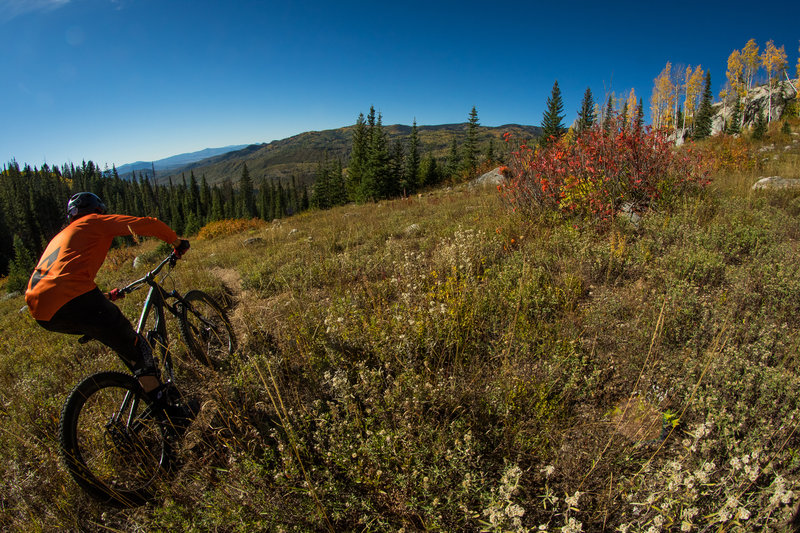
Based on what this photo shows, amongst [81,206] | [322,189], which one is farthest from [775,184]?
[322,189]

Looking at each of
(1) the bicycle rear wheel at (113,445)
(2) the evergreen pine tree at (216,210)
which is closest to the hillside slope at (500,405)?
(1) the bicycle rear wheel at (113,445)

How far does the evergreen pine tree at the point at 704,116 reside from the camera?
132 feet

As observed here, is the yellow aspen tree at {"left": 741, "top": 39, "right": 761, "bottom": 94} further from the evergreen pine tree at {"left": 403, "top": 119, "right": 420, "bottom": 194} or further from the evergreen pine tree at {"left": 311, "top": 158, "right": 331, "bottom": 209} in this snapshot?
the evergreen pine tree at {"left": 311, "top": 158, "right": 331, "bottom": 209}

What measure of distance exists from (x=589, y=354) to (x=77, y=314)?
14.7 ft

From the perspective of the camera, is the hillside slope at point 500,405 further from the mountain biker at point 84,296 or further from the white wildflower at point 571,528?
the mountain biker at point 84,296

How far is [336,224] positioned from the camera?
10.5 m

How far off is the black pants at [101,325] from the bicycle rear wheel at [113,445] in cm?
27

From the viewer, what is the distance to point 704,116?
42594mm

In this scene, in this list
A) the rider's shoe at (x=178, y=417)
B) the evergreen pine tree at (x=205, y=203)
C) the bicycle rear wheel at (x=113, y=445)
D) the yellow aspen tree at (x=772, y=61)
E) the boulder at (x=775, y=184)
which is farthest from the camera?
the evergreen pine tree at (x=205, y=203)

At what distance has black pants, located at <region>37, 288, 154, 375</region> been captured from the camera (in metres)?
2.64

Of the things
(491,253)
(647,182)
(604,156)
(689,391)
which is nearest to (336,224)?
(491,253)

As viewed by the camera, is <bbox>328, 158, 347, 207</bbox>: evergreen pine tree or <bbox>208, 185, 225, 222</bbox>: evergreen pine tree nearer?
<bbox>328, 158, 347, 207</bbox>: evergreen pine tree

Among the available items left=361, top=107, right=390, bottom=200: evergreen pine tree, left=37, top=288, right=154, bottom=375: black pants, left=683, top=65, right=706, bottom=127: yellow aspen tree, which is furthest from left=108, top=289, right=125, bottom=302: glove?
left=683, top=65, right=706, bottom=127: yellow aspen tree

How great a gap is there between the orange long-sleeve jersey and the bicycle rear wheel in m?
0.73
